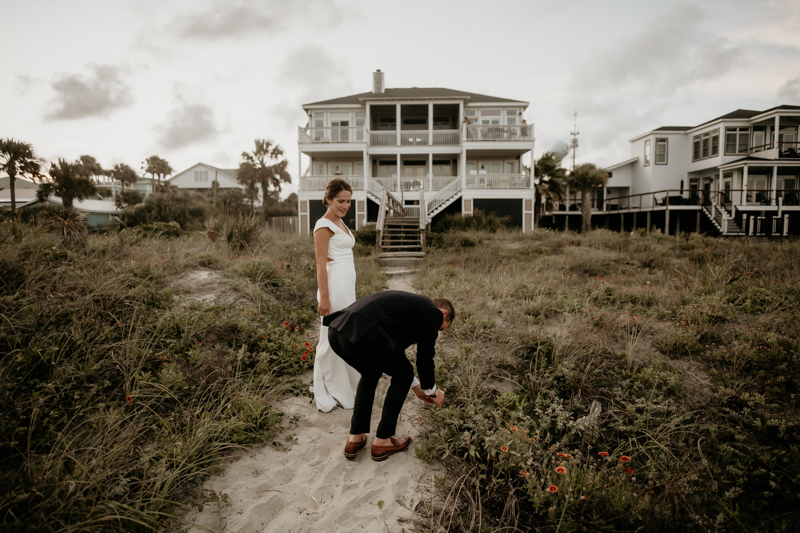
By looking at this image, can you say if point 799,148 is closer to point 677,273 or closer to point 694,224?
point 694,224

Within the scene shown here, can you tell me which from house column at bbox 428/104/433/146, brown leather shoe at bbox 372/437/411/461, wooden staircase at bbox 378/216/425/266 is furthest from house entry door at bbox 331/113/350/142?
brown leather shoe at bbox 372/437/411/461

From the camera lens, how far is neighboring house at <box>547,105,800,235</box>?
67.1 feet

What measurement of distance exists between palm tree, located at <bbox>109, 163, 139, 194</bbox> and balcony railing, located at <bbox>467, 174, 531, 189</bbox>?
45.4 meters

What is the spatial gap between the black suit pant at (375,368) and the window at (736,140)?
2958cm

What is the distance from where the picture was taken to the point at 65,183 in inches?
1021

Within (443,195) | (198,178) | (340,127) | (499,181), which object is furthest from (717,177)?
(198,178)

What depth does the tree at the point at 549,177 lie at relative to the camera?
77.9 ft

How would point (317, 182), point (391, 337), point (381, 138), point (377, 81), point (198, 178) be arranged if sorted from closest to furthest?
1. point (391, 337)
2. point (317, 182)
3. point (381, 138)
4. point (377, 81)
5. point (198, 178)

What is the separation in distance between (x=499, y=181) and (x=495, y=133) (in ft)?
10.5

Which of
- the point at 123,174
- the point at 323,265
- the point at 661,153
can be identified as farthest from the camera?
the point at 123,174

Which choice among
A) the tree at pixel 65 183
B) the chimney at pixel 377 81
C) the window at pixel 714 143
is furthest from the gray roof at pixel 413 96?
the tree at pixel 65 183

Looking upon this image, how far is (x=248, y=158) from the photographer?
3459 cm

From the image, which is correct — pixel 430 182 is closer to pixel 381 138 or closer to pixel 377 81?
pixel 381 138

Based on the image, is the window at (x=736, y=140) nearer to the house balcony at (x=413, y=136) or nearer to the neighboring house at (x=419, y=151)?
the neighboring house at (x=419, y=151)
